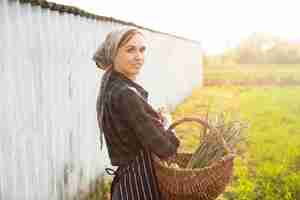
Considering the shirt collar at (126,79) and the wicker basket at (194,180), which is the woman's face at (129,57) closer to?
the shirt collar at (126,79)

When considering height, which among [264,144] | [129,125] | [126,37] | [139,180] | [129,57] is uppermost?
[126,37]

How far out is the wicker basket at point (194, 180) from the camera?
245 centimetres

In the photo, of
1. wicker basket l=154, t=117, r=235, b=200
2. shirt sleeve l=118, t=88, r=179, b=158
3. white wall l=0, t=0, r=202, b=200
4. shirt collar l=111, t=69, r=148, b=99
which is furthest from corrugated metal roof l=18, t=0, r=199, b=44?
wicker basket l=154, t=117, r=235, b=200

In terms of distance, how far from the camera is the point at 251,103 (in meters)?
13.6

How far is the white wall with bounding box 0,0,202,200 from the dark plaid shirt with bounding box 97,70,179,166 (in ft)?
2.22

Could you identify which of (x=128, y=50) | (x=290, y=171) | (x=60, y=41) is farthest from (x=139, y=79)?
(x=128, y=50)

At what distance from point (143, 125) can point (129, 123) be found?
9 cm

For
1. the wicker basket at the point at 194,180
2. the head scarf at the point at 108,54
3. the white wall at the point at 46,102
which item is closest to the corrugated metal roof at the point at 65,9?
the white wall at the point at 46,102

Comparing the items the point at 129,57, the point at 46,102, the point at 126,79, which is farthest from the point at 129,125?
the point at 46,102

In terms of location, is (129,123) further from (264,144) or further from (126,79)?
(264,144)

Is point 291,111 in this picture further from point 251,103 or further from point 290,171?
point 290,171

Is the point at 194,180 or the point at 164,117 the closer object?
the point at 194,180

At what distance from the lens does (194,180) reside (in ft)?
8.04

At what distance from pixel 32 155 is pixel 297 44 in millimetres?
35142
